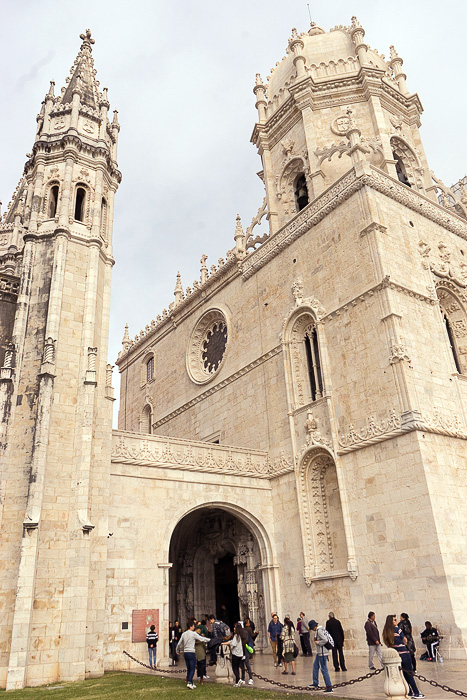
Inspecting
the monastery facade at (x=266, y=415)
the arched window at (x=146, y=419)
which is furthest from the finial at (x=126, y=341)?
the monastery facade at (x=266, y=415)

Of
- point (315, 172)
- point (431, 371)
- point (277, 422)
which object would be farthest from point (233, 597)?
point (315, 172)

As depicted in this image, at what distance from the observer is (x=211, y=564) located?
73.8ft

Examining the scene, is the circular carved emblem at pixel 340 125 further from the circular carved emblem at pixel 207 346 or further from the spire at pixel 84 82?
the spire at pixel 84 82

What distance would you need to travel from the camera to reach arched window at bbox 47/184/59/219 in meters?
18.8

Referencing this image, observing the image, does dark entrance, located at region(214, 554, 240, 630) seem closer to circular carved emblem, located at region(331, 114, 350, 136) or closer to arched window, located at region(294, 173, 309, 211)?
arched window, located at region(294, 173, 309, 211)

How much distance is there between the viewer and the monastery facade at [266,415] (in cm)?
1439

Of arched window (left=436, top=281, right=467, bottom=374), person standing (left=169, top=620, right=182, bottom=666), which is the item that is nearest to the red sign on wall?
person standing (left=169, top=620, right=182, bottom=666)

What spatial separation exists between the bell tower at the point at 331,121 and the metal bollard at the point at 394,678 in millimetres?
19033

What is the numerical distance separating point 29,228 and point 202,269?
528 inches

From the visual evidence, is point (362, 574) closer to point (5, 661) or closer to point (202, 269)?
point (5, 661)

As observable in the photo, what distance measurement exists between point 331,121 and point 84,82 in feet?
36.6

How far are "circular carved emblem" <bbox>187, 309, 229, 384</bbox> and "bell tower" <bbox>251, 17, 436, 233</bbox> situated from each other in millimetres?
5586

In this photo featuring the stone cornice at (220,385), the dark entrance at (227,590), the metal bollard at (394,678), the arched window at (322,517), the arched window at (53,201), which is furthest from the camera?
the stone cornice at (220,385)

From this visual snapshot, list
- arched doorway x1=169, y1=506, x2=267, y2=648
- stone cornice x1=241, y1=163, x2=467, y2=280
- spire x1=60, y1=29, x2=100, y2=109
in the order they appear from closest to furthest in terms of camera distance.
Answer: stone cornice x1=241, y1=163, x2=467, y2=280, arched doorway x1=169, y1=506, x2=267, y2=648, spire x1=60, y1=29, x2=100, y2=109
